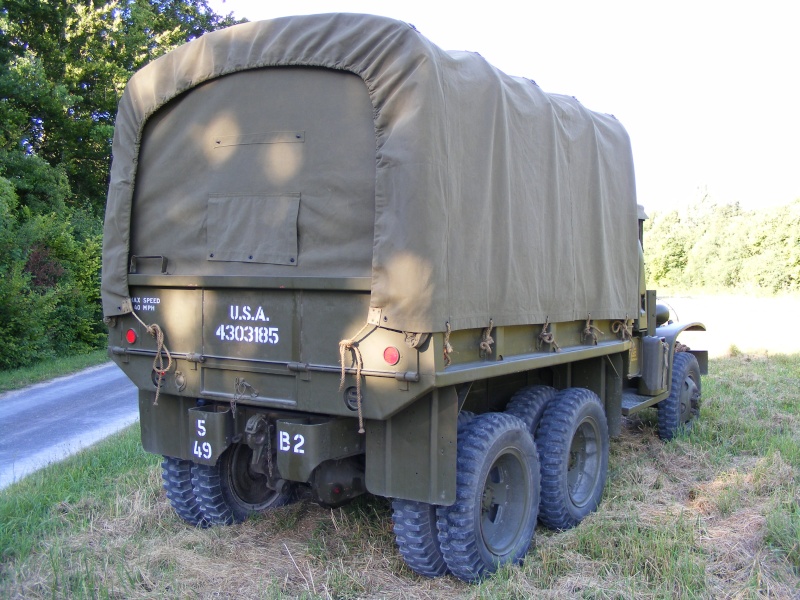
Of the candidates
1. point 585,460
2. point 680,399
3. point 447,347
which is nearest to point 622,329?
point 585,460

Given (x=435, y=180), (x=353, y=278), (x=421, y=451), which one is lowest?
(x=421, y=451)

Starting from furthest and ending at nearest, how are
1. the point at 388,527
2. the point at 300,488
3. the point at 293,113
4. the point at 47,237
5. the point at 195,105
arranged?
the point at 47,237 → the point at 300,488 → the point at 388,527 → the point at 195,105 → the point at 293,113

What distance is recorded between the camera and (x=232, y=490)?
5172mm

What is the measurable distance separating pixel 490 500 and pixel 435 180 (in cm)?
207

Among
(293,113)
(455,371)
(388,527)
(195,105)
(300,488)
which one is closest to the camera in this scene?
(455,371)

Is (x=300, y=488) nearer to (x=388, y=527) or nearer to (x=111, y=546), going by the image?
(x=388, y=527)

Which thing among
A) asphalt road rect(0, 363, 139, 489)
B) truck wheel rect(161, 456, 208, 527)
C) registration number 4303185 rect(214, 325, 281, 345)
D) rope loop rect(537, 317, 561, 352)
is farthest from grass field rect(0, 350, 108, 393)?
rope loop rect(537, 317, 561, 352)

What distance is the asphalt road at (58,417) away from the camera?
24.1 feet

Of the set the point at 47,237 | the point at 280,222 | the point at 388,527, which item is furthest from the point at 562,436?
the point at 47,237

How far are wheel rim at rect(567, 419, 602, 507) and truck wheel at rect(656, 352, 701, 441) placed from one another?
2.11 meters

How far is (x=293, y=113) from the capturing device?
4.18 metres

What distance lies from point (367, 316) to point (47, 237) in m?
13.8

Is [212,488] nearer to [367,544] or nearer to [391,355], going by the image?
[367,544]

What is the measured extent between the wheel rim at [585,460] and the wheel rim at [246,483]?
2307 mm
